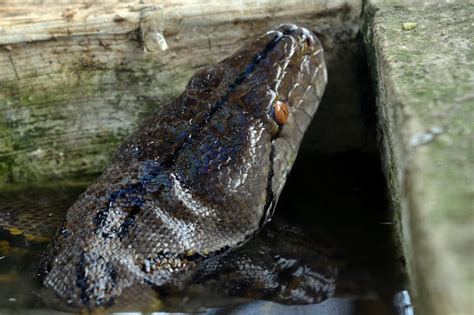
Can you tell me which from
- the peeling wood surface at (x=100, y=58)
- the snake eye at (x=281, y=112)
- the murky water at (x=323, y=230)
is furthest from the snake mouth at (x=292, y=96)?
the murky water at (x=323, y=230)

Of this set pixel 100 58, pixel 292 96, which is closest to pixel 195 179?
pixel 292 96

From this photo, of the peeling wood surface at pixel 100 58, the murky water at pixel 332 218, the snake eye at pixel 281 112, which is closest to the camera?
the murky water at pixel 332 218

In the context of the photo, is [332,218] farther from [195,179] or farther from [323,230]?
[195,179]

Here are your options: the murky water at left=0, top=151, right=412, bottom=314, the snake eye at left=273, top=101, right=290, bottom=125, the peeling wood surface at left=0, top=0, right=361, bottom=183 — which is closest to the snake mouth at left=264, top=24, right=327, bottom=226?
the snake eye at left=273, top=101, right=290, bottom=125

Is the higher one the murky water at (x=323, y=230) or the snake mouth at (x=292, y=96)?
the snake mouth at (x=292, y=96)

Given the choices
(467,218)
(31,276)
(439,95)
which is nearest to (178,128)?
(31,276)

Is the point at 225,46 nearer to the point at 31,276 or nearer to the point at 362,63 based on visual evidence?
the point at 362,63

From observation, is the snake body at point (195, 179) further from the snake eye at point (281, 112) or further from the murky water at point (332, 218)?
the murky water at point (332, 218)
